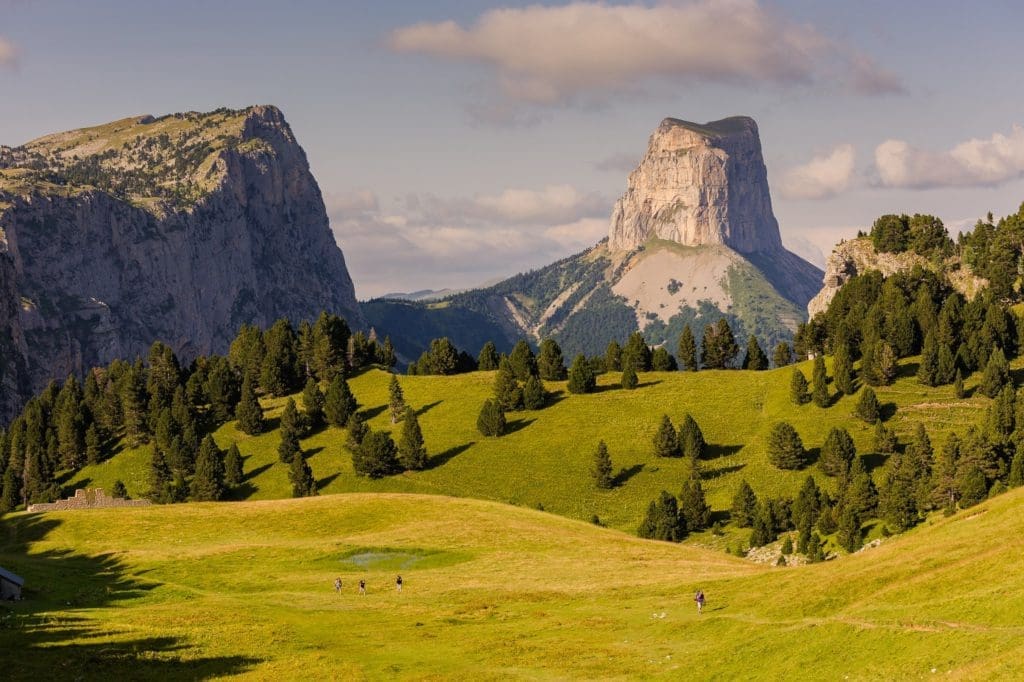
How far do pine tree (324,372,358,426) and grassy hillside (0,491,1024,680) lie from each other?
270 ft

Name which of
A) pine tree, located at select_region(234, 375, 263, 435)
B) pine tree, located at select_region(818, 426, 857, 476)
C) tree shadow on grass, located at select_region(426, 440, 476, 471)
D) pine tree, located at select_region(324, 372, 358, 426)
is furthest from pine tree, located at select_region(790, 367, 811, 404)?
pine tree, located at select_region(234, 375, 263, 435)

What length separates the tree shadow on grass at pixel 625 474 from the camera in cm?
16075

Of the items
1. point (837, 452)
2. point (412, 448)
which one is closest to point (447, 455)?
point (412, 448)

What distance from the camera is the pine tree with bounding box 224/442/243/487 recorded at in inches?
6668

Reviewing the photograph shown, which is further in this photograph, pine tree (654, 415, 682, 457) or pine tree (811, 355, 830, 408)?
pine tree (811, 355, 830, 408)

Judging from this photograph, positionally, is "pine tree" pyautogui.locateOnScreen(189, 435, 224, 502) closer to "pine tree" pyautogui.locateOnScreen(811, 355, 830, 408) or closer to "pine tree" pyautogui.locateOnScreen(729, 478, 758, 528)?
"pine tree" pyautogui.locateOnScreen(729, 478, 758, 528)

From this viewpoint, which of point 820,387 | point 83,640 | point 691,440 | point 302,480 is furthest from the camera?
point 820,387

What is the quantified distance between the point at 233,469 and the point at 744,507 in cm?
8508

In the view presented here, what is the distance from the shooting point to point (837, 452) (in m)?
152

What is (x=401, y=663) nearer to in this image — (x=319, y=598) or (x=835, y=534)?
(x=319, y=598)

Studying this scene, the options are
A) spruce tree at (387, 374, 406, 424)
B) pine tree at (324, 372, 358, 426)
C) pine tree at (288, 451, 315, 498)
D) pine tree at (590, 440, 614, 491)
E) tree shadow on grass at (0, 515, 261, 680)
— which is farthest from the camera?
pine tree at (324, 372, 358, 426)

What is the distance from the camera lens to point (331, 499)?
12662cm

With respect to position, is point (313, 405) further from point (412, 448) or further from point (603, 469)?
point (603, 469)

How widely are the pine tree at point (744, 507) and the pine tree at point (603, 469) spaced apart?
77.2 feet
